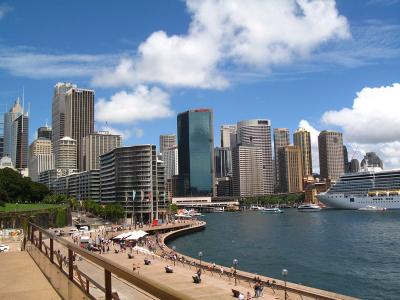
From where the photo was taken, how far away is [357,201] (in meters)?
178

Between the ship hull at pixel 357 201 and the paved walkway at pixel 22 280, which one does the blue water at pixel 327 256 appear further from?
the ship hull at pixel 357 201

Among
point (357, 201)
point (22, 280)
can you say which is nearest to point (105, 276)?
point (22, 280)

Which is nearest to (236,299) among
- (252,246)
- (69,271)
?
(69,271)

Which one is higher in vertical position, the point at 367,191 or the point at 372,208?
the point at 367,191

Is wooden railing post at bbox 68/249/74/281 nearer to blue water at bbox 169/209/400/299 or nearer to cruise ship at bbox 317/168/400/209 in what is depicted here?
blue water at bbox 169/209/400/299

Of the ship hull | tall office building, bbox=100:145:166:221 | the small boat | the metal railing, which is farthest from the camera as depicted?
the small boat

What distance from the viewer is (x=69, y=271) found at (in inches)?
237

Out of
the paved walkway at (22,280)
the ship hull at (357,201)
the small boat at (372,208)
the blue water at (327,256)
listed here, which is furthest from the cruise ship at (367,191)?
the paved walkway at (22,280)

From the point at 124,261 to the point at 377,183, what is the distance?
149 m

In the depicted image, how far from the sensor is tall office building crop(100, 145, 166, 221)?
14850 cm

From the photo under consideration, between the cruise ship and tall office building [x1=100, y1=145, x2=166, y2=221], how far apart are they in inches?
3146

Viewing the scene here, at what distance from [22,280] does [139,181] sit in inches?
5726

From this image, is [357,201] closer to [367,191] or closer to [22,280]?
[367,191]

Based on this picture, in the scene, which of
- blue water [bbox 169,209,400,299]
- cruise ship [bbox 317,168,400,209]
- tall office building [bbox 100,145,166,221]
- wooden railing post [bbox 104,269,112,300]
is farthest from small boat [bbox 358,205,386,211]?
wooden railing post [bbox 104,269,112,300]
